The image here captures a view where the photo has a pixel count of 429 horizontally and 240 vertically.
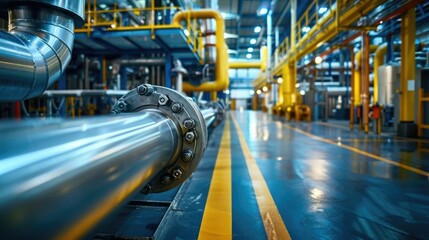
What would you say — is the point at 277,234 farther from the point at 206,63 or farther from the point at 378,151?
the point at 206,63

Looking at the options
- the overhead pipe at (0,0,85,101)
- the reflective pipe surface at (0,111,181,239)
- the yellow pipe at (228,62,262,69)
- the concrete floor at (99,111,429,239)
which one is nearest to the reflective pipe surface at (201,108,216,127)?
the concrete floor at (99,111,429,239)

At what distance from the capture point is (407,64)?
6922 mm

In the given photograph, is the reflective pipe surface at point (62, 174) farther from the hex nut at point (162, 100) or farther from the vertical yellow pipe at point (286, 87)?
the vertical yellow pipe at point (286, 87)

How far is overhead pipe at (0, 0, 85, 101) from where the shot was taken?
1542 mm

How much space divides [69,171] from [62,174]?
19 mm

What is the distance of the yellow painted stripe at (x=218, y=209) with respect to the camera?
1763 millimetres

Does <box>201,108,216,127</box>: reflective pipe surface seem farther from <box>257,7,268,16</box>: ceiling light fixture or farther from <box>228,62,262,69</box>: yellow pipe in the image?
<box>228,62,262,69</box>: yellow pipe

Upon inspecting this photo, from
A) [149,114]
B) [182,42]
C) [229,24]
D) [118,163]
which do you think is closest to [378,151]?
[149,114]

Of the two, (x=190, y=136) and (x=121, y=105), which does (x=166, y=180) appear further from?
(x=121, y=105)

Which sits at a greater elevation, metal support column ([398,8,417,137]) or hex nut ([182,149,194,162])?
metal support column ([398,8,417,137])

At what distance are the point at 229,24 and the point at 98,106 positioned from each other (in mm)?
16402

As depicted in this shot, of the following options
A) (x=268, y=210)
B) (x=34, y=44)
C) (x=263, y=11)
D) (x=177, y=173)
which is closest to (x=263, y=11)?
(x=263, y=11)

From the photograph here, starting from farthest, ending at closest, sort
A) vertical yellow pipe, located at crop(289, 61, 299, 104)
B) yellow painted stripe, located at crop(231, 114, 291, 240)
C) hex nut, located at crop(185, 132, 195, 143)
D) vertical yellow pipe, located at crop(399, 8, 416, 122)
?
vertical yellow pipe, located at crop(289, 61, 299, 104)
vertical yellow pipe, located at crop(399, 8, 416, 122)
yellow painted stripe, located at crop(231, 114, 291, 240)
hex nut, located at crop(185, 132, 195, 143)

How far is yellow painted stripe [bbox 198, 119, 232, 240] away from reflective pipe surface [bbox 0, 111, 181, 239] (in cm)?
97
